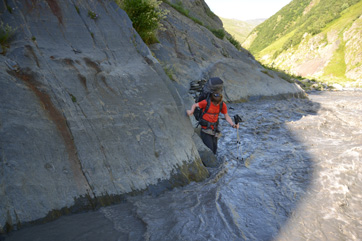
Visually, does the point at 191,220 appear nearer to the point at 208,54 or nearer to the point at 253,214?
the point at 253,214

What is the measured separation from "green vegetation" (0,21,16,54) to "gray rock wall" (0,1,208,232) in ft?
0.37

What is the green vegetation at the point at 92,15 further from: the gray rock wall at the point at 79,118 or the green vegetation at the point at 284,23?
the green vegetation at the point at 284,23

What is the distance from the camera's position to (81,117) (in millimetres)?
4148

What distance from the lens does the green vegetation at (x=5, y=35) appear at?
13.7 feet

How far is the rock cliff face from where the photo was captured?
10.9 feet

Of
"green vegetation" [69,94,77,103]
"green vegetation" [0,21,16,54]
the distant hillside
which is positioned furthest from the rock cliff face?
Result: the distant hillside

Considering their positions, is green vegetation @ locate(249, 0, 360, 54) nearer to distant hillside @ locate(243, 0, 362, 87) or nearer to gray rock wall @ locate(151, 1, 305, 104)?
distant hillside @ locate(243, 0, 362, 87)

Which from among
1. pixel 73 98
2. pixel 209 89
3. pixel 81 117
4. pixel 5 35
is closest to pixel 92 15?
pixel 5 35

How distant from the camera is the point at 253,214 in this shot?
147 inches

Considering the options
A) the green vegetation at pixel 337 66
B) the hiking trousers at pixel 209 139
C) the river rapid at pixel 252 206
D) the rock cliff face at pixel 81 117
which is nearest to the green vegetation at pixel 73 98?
the rock cliff face at pixel 81 117

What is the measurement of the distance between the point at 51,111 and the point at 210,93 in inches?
128

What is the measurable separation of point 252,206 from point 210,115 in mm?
2369

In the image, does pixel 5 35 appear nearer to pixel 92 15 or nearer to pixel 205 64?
pixel 92 15

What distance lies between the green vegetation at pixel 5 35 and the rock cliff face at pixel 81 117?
12 cm
